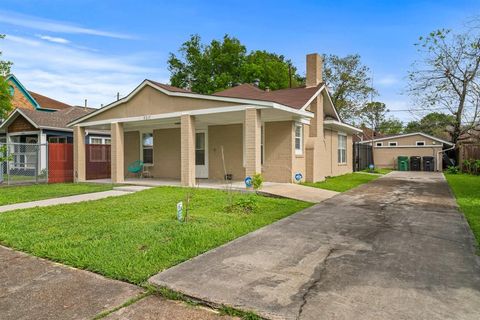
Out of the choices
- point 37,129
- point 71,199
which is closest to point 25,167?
point 37,129

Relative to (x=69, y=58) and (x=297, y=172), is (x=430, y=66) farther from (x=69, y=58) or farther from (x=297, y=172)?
(x=69, y=58)

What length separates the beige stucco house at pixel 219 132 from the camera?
11188 mm

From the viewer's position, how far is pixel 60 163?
15531mm

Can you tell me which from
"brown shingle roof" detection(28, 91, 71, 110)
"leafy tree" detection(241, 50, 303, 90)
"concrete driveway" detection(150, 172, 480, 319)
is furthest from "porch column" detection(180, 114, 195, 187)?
"brown shingle roof" detection(28, 91, 71, 110)

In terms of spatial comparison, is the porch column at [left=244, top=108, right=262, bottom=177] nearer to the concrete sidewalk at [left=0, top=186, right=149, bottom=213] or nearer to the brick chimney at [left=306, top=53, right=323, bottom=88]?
the concrete sidewalk at [left=0, top=186, right=149, bottom=213]

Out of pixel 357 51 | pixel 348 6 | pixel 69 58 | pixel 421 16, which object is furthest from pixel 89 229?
pixel 357 51

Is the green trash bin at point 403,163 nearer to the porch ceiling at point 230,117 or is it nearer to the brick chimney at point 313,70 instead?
the brick chimney at point 313,70

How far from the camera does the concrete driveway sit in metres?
2.98

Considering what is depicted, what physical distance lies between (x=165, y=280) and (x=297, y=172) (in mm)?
10115

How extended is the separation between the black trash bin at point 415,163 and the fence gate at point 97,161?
22.5 m

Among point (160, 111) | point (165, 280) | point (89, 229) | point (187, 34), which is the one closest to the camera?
point (165, 280)

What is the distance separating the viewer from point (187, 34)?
120 ft

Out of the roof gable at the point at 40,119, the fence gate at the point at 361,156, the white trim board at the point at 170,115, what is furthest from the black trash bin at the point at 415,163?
the roof gable at the point at 40,119

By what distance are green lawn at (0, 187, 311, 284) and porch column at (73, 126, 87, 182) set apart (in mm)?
6948
